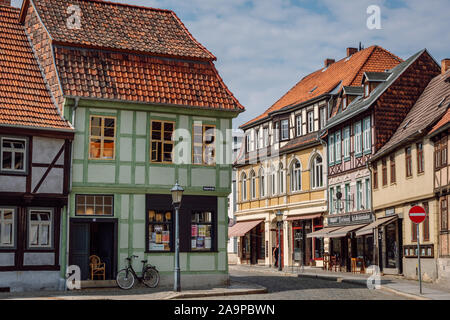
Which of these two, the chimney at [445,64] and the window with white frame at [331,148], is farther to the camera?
the window with white frame at [331,148]

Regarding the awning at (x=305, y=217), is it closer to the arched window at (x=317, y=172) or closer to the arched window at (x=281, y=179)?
the arched window at (x=317, y=172)

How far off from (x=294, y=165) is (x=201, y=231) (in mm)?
24168

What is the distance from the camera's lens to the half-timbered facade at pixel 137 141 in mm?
26562

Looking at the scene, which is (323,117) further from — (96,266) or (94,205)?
(96,266)

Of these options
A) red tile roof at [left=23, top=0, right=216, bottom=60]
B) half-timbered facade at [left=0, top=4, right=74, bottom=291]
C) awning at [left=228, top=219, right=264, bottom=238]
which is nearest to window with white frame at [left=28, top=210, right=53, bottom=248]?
half-timbered facade at [left=0, top=4, right=74, bottom=291]

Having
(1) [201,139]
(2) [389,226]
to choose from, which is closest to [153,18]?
(1) [201,139]

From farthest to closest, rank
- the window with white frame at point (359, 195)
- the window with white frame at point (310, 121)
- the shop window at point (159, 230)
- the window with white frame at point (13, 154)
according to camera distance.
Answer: the window with white frame at point (310, 121) → the window with white frame at point (359, 195) → the shop window at point (159, 230) → the window with white frame at point (13, 154)

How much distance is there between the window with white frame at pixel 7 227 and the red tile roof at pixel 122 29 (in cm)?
607

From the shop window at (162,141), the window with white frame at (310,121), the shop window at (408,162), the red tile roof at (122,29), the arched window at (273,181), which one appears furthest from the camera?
the arched window at (273,181)

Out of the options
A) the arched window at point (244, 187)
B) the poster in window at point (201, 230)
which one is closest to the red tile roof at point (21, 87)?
the poster in window at point (201, 230)

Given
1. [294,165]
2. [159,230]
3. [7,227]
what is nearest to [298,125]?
[294,165]

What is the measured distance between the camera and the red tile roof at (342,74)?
157 feet

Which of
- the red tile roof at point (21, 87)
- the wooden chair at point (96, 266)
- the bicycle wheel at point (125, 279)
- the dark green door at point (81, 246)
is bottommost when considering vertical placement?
the bicycle wheel at point (125, 279)

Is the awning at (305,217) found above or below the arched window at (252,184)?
below
